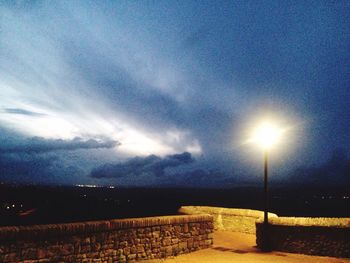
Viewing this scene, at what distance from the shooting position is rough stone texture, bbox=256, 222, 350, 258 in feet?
31.2

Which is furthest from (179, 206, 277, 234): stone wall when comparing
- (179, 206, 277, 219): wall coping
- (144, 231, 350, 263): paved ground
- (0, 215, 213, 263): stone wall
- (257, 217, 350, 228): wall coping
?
(0, 215, 213, 263): stone wall

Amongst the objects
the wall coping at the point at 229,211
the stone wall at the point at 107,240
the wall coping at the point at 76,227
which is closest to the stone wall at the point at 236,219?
the wall coping at the point at 229,211

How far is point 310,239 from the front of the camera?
9.98 meters

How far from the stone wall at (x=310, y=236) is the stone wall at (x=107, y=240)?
88.6 inches

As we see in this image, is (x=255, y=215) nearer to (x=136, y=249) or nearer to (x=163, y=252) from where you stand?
(x=163, y=252)

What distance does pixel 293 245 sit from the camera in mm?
10273

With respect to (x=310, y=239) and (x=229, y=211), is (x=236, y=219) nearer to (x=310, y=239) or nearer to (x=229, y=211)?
(x=229, y=211)

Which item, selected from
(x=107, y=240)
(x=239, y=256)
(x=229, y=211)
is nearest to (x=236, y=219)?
(x=229, y=211)

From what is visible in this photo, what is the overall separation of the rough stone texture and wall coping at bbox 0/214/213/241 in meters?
3.19

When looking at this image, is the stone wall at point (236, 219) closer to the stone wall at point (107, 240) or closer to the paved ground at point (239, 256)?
the paved ground at point (239, 256)

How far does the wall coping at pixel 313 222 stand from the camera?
31.6 feet

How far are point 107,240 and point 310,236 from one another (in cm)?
638

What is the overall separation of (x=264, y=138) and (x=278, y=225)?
3.00 m

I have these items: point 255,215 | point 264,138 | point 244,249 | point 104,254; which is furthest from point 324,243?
point 104,254
